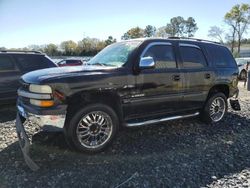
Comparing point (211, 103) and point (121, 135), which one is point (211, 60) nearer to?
point (211, 103)

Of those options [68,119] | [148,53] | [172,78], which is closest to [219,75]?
[172,78]

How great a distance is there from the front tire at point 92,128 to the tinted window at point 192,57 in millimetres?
2032

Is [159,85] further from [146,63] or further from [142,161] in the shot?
[142,161]

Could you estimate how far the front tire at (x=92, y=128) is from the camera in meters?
4.09

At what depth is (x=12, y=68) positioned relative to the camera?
23.1 ft

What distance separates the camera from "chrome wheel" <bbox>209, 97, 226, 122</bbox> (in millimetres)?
6196

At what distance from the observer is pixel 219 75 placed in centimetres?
605

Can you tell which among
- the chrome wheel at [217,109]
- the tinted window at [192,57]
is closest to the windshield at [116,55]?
the tinted window at [192,57]

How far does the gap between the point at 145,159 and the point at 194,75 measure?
7.36 ft

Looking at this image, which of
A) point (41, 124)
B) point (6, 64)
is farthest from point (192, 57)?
point (6, 64)

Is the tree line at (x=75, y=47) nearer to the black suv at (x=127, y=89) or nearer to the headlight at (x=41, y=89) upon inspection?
the black suv at (x=127, y=89)

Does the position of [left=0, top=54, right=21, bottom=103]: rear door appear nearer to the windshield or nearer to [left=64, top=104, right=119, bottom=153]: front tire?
the windshield

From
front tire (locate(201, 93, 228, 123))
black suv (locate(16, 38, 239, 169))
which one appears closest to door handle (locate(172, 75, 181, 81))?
black suv (locate(16, 38, 239, 169))

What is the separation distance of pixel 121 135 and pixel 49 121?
1.70 metres
